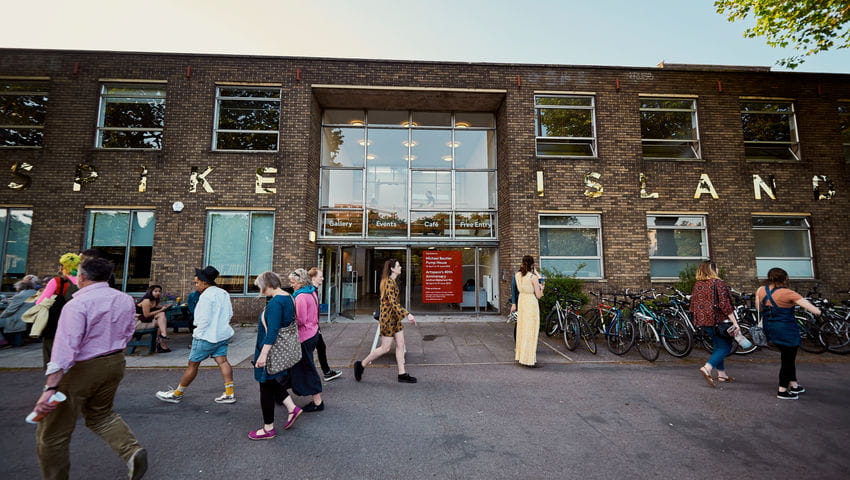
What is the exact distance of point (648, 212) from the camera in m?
10.4

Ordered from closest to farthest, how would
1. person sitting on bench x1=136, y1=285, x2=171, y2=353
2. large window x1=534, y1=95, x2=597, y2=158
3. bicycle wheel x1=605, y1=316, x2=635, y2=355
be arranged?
bicycle wheel x1=605, y1=316, x2=635, y2=355
person sitting on bench x1=136, y1=285, x2=171, y2=353
large window x1=534, y1=95, x2=597, y2=158

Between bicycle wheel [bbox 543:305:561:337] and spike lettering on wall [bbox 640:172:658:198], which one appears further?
spike lettering on wall [bbox 640:172:658:198]

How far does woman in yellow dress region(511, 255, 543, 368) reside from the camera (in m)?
5.78

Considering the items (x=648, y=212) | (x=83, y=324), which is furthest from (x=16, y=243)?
(x=648, y=212)

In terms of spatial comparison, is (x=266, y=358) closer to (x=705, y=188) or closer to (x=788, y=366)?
(x=788, y=366)

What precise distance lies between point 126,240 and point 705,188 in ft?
59.2

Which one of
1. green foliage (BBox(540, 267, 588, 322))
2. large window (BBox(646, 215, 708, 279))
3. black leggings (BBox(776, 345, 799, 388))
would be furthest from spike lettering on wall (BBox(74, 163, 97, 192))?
large window (BBox(646, 215, 708, 279))

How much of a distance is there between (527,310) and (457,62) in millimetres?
8764

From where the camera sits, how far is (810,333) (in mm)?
6898

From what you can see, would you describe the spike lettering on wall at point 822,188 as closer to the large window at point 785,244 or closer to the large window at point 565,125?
the large window at point 785,244

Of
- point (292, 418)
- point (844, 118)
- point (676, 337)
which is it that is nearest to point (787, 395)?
point (676, 337)

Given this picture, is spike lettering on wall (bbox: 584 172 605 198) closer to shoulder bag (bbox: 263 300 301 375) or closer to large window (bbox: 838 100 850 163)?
large window (bbox: 838 100 850 163)

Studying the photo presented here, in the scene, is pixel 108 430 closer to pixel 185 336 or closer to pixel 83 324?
pixel 83 324

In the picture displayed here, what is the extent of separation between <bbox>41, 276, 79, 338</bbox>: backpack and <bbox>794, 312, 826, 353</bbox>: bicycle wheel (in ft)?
40.5
